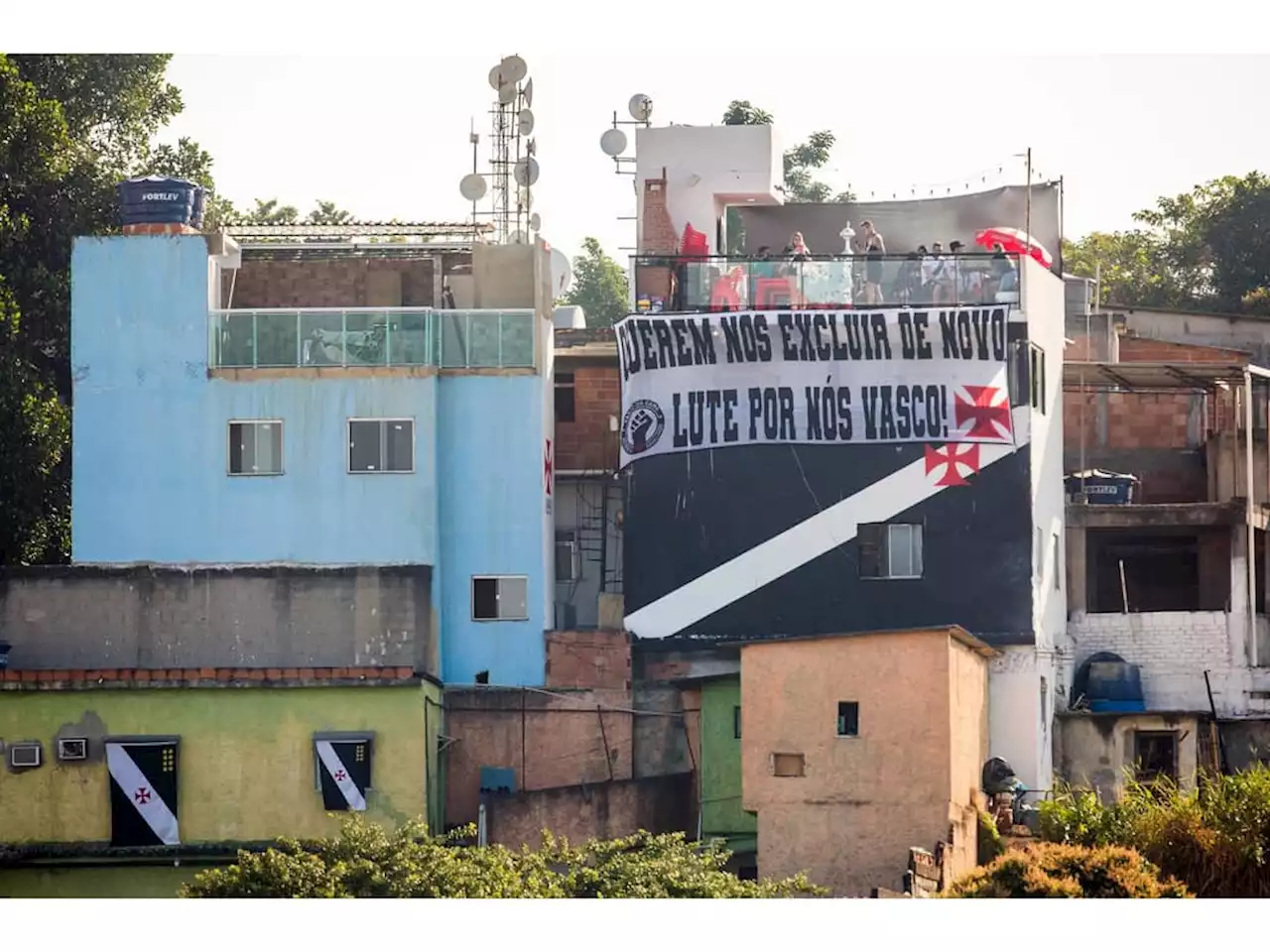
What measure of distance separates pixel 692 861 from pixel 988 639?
9.18 meters

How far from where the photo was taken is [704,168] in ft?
197

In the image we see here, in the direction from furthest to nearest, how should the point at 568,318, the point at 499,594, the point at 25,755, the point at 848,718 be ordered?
the point at 568,318 → the point at 499,594 → the point at 25,755 → the point at 848,718

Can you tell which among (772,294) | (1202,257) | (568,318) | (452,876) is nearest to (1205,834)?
(452,876)

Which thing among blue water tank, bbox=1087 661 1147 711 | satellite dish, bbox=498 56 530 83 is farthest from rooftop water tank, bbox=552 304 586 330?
blue water tank, bbox=1087 661 1147 711

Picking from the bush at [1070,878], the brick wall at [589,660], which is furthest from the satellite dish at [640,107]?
the bush at [1070,878]

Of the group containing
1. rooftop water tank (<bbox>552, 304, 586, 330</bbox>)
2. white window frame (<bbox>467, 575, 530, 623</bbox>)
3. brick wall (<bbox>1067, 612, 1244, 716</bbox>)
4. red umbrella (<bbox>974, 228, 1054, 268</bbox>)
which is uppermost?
red umbrella (<bbox>974, 228, 1054, 268</bbox>)

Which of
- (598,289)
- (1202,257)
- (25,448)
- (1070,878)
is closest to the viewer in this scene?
(1070,878)

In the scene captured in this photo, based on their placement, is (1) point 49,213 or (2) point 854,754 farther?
(1) point 49,213

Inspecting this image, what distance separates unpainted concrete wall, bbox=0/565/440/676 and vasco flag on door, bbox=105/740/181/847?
2.19 meters

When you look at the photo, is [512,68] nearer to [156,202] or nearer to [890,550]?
[156,202]

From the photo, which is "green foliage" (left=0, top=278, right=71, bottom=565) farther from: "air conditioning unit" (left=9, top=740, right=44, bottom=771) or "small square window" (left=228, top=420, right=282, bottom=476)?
"air conditioning unit" (left=9, top=740, right=44, bottom=771)

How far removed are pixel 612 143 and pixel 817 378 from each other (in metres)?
10.2

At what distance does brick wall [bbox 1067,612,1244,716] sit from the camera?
177ft

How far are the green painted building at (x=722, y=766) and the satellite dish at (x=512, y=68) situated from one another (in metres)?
12.6
